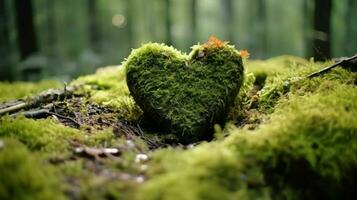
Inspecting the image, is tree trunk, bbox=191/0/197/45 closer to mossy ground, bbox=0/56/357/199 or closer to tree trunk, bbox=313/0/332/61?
tree trunk, bbox=313/0/332/61

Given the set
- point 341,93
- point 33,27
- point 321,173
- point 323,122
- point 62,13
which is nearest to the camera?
point 321,173

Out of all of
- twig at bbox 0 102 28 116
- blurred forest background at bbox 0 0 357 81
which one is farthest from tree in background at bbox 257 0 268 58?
twig at bbox 0 102 28 116

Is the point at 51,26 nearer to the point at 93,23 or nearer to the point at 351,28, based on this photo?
the point at 93,23

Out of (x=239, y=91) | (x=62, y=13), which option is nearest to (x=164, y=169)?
(x=239, y=91)

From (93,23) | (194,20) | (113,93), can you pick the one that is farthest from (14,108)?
(194,20)

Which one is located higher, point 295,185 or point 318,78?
point 318,78

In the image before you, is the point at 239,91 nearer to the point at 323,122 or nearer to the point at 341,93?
the point at 341,93

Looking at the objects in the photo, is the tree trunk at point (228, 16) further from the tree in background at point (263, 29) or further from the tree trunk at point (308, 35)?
the tree trunk at point (308, 35)
